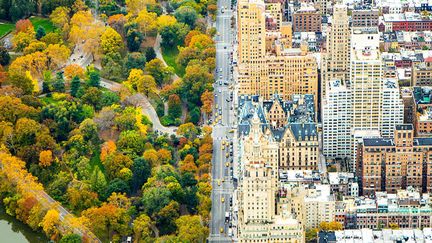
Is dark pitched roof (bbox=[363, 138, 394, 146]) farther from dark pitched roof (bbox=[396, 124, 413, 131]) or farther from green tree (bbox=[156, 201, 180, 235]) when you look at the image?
green tree (bbox=[156, 201, 180, 235])

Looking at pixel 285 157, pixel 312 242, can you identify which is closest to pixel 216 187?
pixel 285 157

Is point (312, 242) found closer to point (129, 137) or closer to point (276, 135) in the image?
point (276, 135)

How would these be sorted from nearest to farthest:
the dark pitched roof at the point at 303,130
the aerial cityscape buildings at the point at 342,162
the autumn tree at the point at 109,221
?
the aerial cityscape buildings at the point at 342,162 < the autumn tree at the point at 109,221 < the dark pitched roof at the point at 303,130

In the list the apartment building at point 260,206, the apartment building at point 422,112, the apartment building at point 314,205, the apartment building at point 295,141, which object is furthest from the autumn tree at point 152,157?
the apartment building at point 422,112

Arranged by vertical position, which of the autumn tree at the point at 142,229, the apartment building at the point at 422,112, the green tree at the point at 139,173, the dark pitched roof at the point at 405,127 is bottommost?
the autumn tree at the point at 142,229

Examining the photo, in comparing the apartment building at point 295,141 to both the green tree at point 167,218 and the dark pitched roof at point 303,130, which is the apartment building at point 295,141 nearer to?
the dark pitched roof at point 303,130

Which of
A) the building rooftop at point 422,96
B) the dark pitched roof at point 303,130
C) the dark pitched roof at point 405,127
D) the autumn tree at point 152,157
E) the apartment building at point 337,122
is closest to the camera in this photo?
the dark pitched roof at point 405,127

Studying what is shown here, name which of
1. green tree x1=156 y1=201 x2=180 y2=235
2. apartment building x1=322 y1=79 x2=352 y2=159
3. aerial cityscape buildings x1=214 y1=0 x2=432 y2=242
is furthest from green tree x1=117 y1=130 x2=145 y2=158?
apartment building x1=322 y1=79 x2=352 y2=159

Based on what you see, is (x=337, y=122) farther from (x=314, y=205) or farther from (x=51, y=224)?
(x=51, y=224)

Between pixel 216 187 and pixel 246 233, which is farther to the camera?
pixel 216 187

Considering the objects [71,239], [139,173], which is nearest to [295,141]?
[139,173]
